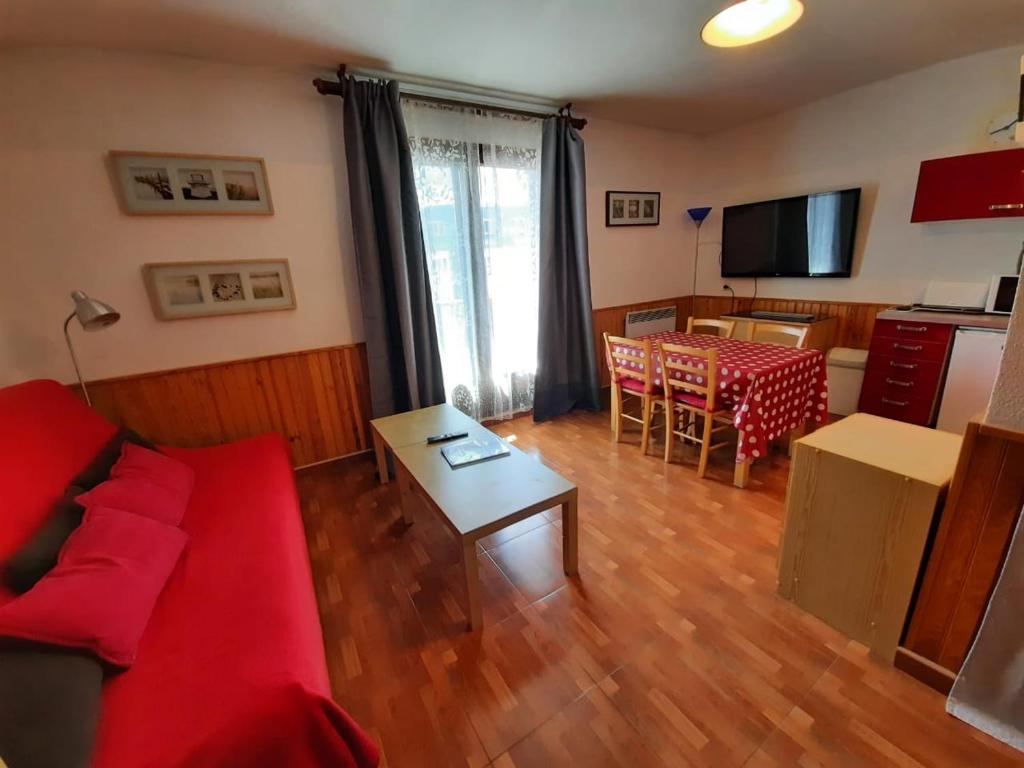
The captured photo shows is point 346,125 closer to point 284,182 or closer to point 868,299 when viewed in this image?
point 284,182

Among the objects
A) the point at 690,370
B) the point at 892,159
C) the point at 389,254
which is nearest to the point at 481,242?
the point at 389,254

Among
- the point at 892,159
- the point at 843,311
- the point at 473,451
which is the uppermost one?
the point at 892,159

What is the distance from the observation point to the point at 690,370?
230cm

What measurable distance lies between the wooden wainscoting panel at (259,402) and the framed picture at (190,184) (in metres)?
0.83

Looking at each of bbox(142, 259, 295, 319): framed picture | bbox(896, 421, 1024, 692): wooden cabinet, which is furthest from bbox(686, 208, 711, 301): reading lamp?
bbox(142, 259, 295, 319): framed picture

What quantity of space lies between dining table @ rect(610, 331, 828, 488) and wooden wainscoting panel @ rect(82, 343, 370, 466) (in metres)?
1.96

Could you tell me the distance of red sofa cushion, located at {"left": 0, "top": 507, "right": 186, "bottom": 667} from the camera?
90cm

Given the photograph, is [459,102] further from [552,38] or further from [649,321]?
[649,321]

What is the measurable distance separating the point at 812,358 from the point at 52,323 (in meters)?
3.95

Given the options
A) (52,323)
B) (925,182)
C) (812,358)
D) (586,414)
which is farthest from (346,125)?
(925,182)

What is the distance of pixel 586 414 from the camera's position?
3.51m

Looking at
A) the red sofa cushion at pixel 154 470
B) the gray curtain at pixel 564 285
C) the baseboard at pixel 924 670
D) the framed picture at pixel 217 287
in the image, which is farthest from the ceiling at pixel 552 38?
the baseboard at pixel 924 670

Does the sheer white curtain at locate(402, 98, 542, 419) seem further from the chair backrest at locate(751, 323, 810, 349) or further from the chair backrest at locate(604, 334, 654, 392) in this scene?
the chair backrest at locate(751, 323, 810, 349)

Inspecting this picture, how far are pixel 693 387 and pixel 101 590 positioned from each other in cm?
247
